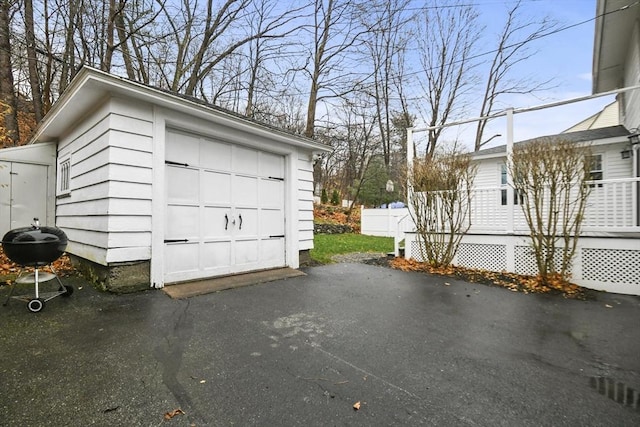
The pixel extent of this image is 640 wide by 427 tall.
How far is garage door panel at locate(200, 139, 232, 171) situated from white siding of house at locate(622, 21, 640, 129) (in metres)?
9.20

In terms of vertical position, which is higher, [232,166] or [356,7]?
[356,7]

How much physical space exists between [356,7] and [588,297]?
508 inches

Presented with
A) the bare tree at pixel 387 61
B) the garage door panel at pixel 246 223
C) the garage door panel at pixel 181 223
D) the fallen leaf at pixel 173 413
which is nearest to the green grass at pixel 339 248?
the garage door panel at pixel 246 223

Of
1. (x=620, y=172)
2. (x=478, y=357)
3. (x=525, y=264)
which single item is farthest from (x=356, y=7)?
(x=478, y=357)

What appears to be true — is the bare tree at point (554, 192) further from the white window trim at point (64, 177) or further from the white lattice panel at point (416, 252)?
the white window trim at point (64, 177)

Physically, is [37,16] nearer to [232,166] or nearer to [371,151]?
[232,166]

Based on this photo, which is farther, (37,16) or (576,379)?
(37,16)

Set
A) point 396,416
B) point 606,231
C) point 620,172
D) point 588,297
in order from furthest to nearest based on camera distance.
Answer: point 620,172
point 606,231
point 588,297
point 396,416

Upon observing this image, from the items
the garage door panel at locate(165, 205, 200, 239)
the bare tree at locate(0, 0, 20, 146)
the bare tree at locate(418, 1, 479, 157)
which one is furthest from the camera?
the bare tree at locate(418, 1, 479, 157)

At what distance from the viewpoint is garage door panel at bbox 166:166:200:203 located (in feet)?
14.1

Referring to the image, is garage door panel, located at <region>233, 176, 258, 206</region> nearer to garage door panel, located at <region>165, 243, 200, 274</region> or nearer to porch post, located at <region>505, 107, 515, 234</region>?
garage door panel, located at <region>165, 243, 200, 274</region>

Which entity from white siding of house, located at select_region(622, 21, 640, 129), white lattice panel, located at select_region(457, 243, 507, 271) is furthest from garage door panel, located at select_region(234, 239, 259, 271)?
white siding of house, located at select_region(622, 21, 640, 129)

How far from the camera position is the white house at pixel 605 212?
4.66 metres

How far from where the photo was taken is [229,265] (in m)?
4.95
